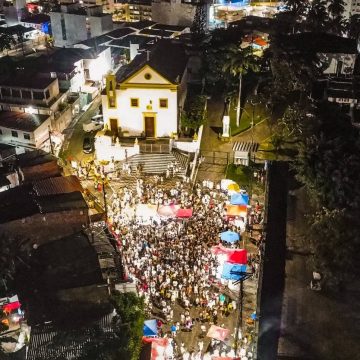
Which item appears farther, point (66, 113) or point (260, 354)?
point (66, 113)

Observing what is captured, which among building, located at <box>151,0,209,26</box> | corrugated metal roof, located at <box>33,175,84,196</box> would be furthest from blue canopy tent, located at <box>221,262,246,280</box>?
building, located at <box>151,0,209,26</box>

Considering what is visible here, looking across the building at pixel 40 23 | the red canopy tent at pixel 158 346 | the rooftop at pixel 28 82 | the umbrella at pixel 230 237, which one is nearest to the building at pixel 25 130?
the rooftop at pixel 28 82

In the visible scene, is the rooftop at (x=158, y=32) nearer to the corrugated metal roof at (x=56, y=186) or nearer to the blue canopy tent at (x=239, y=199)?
the corrugated metal roof at (x=56, y=186)

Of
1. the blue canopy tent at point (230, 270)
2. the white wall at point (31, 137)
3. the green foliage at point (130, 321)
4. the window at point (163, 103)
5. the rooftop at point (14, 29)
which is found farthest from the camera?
the rooftop at point (14, 29)

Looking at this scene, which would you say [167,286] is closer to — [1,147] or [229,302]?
[229,302]

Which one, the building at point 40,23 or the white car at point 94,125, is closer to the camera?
the white car at point 94,125

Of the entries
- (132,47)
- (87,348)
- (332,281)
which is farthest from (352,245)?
(132,47)

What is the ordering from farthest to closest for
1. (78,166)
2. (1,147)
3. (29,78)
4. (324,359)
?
(29,78) < (1,147) < (78,166) < (324,359)
